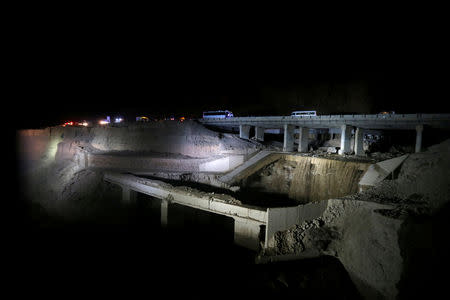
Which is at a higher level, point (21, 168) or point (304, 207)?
point (304, 207)

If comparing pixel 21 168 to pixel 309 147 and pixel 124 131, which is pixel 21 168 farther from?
pixel 309 147

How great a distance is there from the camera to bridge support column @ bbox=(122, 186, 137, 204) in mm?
21531

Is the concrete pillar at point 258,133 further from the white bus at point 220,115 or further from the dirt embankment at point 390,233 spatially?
the dirt embankment at point 390,233

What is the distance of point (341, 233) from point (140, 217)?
16519mm

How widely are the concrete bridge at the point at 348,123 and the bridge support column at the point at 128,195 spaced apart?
14.8 m

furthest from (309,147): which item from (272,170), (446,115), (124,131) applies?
(124,131)

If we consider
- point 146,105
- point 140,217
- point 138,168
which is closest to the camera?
point 140,217

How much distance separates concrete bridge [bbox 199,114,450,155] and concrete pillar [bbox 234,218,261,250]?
46.4 feet

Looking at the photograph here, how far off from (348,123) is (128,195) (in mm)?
21330

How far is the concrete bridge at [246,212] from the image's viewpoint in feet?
42.1

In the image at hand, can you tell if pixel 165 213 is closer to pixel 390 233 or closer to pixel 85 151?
pixel 390 233

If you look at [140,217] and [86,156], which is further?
[86,156]

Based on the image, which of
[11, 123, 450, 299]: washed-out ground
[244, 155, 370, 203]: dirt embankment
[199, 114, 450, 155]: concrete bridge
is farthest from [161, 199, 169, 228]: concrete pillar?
[199, 114, 450, 155]: concrete bridge

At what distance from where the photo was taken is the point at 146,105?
53.3 metres
